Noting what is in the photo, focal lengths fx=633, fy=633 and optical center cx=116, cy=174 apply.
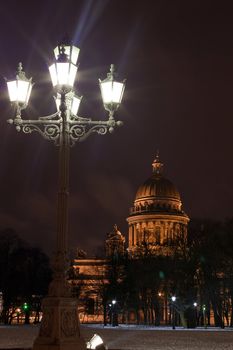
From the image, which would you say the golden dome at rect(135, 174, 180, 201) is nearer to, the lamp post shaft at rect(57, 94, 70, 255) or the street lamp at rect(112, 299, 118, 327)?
the street lamp at rect(112, 299, 118, 327)

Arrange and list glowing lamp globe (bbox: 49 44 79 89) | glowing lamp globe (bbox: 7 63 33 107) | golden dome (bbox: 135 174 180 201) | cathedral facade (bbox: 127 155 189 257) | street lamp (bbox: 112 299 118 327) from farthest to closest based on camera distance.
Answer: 1. golden dome (bbox: 135 174 180 201)
2. cathedral facade (bbox: 127 155 189 257)
3. street lamp (bbox: 112 299 118 327)
4. glowing lamp globe (bbox: 7 63 33 107)
5. glowing lamp globe (bbox: 49 44 79 89)

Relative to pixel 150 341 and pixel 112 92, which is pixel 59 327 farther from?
pixel 150 341

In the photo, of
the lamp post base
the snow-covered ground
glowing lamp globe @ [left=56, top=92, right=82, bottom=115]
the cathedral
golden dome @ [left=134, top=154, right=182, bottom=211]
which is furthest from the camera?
golden dome @ [left=134, top=154, right=182, bottom=211]

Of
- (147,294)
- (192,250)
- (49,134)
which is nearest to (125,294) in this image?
(147,294)

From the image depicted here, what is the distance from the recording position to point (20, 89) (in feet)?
54.6

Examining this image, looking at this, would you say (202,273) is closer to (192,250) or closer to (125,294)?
(192,250)

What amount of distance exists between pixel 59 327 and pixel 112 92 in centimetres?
616

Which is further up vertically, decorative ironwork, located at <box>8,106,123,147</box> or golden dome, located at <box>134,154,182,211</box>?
golden dome, located at <box>134,154,182,211</box>

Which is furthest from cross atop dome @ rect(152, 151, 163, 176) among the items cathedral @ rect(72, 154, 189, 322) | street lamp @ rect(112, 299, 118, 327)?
street lamp @ rect(112, 299, 118, 327)

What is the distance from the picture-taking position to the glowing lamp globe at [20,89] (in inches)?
653

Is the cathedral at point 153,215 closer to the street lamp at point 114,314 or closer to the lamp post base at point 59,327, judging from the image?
the street lamp at point 114,314

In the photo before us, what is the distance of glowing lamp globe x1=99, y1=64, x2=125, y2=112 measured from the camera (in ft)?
54.5

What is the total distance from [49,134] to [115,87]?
2.22m

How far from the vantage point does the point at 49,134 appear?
1719 centimetres
